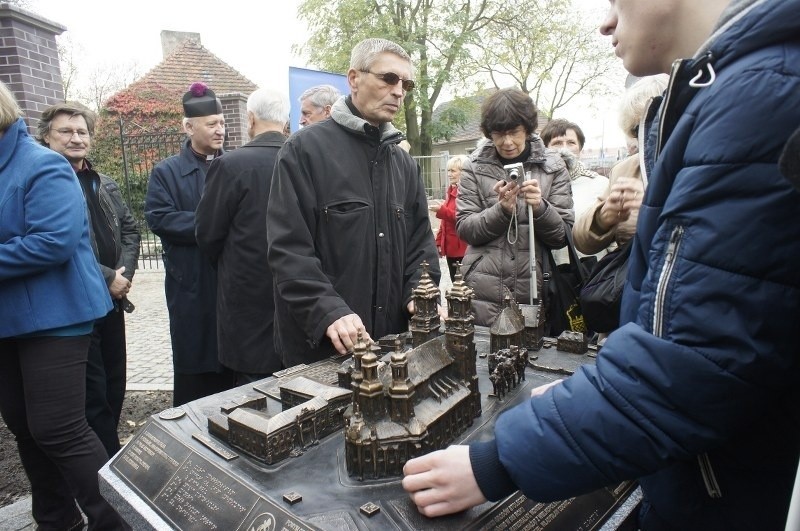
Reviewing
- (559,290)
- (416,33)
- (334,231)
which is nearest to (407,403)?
(334,231)

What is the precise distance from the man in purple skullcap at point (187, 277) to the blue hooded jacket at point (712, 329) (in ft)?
12.2

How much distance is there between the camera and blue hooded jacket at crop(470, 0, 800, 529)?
3.22ft

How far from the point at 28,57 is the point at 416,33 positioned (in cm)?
1751

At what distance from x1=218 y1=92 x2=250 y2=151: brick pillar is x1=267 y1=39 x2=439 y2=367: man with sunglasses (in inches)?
388

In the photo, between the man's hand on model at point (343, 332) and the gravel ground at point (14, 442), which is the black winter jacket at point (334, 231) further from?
the gravel ground at point (14, 442)

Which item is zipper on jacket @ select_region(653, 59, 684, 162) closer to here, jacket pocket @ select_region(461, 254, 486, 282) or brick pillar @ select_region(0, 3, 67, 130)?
jacket pocket @ select_region(461, 254, 486, 282)

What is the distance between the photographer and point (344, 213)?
123 inches

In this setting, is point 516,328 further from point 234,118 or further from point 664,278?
point 234,118

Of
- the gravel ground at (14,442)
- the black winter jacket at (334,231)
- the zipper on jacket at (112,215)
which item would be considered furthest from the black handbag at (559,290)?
the zipper on jacket at (112,215)

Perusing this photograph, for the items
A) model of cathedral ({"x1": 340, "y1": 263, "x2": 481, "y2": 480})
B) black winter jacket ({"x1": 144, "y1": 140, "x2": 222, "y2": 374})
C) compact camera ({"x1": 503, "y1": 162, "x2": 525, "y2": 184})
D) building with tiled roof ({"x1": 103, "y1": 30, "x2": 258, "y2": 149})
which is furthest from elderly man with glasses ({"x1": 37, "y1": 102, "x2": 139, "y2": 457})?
building with tiled roof ({"x1": 103, "y1": 30, "x2": 258, "y2": 149})

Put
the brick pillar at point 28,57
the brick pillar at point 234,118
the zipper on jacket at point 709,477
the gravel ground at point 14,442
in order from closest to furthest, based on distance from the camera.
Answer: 1. the zipper on jacket at point 709,477
2. the gravel ground at point 14,442
3. the brick pillar at point 28,57
4. the brick pillar at point 234,118

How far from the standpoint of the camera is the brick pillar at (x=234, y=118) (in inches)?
489

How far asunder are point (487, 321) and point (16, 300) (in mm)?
Answer: 2862

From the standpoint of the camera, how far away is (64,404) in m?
3.03
